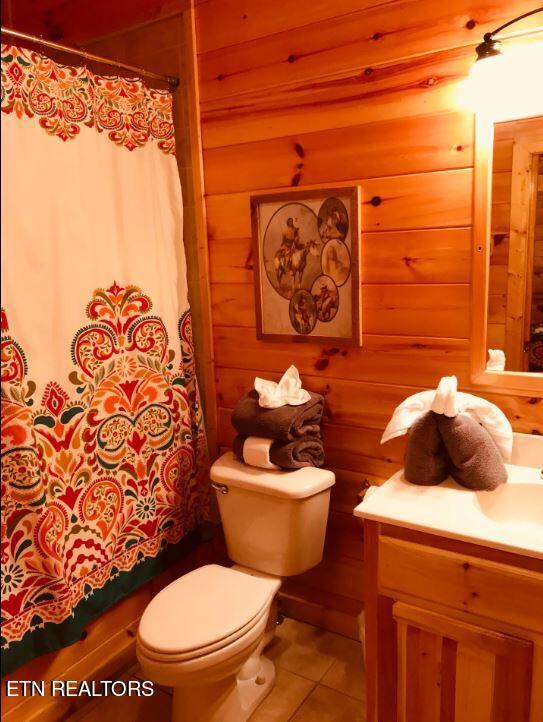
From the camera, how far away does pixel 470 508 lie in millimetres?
1428

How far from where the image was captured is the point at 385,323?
5.95ft

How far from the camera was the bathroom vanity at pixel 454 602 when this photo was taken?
128cm

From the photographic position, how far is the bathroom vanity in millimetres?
1282

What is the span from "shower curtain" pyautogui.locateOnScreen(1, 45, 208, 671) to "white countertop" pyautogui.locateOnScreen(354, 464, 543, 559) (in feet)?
2.76

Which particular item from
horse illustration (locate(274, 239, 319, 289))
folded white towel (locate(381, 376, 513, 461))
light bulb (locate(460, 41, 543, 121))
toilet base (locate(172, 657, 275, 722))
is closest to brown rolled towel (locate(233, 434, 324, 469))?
folded white towel (locate(381, 376, 513, 461))

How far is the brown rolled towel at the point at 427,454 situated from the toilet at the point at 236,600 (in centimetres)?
36

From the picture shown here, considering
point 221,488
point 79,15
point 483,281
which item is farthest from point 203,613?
point 79,15

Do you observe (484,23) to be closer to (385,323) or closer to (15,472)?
(385,323)

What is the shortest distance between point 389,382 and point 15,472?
1126mm

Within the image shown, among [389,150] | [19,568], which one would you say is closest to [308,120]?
[389,150]

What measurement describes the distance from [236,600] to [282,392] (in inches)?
25.4

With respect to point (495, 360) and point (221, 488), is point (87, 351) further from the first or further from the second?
point (495, 360)

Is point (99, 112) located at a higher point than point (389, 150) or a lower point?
higher

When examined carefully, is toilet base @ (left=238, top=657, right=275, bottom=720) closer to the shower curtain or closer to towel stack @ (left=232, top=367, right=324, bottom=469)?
the shower curtain
